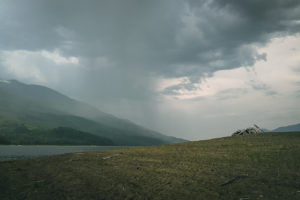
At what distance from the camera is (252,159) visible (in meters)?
22.6

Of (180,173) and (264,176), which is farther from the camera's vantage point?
(180,173)

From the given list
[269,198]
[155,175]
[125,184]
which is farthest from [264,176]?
[125,184]

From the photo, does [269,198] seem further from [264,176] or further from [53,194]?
[53,194]

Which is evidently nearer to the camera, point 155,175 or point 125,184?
point 125,184

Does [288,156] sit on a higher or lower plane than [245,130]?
lower

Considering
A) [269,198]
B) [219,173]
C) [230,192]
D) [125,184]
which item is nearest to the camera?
[269,198]

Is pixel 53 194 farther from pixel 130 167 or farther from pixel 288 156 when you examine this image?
pixel 288 156

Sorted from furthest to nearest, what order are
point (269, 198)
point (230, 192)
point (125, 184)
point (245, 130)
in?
1. point (245, 130)
2. point (125, 184)
3. point (230, 192)
4. point (269, 198)

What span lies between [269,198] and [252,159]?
11.3 meters

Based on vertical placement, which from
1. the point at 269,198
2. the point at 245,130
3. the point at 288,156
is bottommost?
the point at 269,198

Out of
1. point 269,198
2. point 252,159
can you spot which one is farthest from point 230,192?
→ point 252,159

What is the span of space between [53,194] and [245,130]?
4741 centimetres

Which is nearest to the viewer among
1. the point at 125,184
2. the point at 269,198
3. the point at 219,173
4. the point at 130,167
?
the point at 269,198

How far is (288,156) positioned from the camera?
72.0 ft
